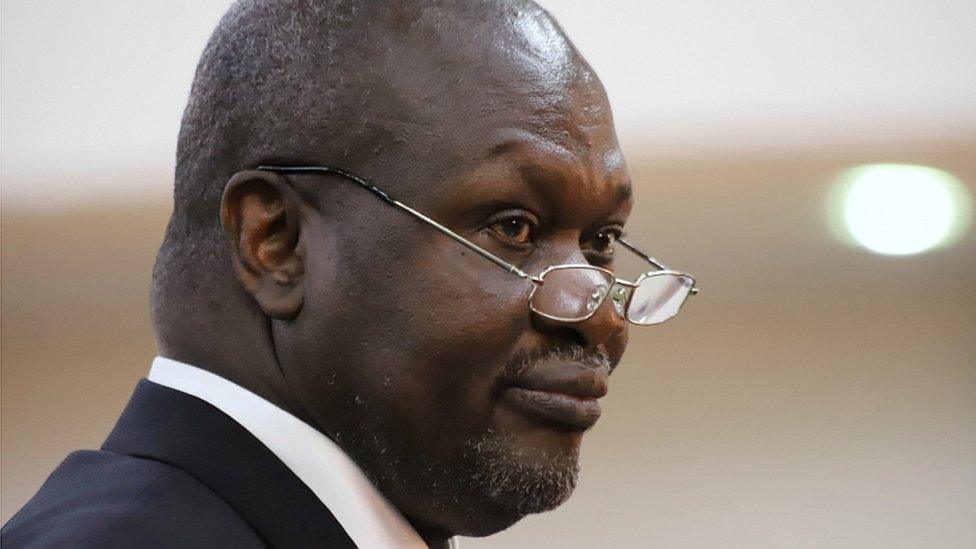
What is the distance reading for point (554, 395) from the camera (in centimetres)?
154

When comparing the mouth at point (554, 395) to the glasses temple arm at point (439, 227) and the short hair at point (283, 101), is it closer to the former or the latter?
the glasses temple arm at point (439, 227)

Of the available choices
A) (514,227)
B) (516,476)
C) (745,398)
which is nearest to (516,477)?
(516,476)

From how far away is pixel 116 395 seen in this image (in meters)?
5.02

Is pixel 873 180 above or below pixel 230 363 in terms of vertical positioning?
above

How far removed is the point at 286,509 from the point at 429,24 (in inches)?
20.4

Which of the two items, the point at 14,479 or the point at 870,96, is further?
the point at 14,479

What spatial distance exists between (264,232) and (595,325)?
347mm

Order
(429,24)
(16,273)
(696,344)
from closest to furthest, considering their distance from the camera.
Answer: (429,24) → (16,273) → (696,344)

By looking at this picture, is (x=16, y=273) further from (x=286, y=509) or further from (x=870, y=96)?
(x=286, y=509)

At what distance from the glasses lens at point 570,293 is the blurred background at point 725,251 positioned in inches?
89.1

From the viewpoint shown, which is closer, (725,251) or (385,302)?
(385,302)

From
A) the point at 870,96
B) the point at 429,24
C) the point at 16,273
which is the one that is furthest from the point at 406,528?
the point at 16,273

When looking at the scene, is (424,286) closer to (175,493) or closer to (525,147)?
(525,147)

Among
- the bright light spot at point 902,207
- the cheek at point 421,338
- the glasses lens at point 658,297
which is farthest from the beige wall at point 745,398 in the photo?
the cheek at point 421,338
